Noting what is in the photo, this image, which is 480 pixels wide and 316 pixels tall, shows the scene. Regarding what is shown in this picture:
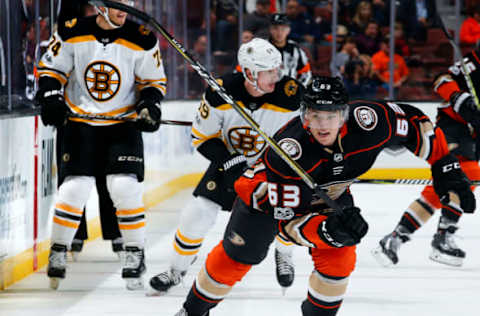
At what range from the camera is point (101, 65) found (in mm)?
3369

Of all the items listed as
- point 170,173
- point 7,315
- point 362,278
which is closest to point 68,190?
point 7,315

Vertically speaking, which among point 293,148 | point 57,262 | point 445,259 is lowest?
point 445,259

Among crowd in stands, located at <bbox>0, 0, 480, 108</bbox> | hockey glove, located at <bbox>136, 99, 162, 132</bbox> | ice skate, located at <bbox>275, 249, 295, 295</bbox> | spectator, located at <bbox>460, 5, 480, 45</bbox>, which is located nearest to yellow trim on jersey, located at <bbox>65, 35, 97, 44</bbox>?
hockey glove, located at <bbox>136, 99, 162, 132</bbox>

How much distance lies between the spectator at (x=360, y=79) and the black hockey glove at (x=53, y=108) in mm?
4912

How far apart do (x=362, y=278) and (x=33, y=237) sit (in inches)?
58.2

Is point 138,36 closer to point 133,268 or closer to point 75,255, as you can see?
point 133,268

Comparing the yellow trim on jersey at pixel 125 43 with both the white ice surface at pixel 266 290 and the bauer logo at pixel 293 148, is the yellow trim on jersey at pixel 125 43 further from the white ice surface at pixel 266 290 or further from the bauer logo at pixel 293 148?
the bauer logo at pixel 293 148

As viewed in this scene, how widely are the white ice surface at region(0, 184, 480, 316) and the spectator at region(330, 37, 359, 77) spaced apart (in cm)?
346

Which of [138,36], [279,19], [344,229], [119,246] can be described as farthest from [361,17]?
[344,229]

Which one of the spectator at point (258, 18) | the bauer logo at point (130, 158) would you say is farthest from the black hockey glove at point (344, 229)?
the spectator at point (258, 18)

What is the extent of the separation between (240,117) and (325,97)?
0.99 m

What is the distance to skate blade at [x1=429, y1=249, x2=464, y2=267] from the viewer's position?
4035mm

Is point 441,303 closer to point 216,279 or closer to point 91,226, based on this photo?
point 216,279

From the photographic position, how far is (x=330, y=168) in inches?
91.4
